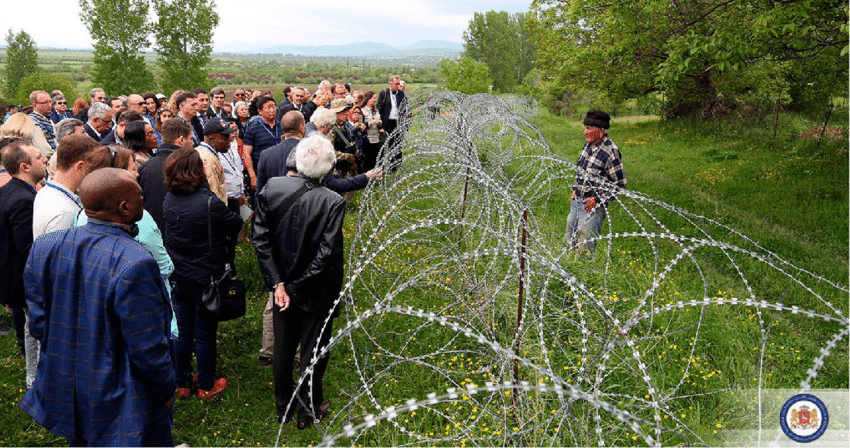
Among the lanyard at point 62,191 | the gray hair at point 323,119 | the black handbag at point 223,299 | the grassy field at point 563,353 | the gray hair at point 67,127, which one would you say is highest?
the gray hair at point 323,119

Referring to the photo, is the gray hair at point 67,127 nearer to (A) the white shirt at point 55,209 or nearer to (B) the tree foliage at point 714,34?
(A) the white shirt at point 55,209

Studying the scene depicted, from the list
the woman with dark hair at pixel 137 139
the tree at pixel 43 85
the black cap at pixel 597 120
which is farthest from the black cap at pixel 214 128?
the tree at pixel 43 85

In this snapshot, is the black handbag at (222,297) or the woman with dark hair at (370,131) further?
the woman with dark hair at (370,131)

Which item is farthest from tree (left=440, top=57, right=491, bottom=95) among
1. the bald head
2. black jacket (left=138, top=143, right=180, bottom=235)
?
the bald head

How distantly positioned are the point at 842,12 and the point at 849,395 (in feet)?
20.0

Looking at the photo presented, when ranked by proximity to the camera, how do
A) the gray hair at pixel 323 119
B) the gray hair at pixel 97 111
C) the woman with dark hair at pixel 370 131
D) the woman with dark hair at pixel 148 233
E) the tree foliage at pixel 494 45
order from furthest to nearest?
the tree foliage at pixel 494 45, the woman with dark hair at pixel 370 131, the gray hair at pixel 97 111, the gray hair at pixel 323 119, the woman with dark hair at pixel 148 233

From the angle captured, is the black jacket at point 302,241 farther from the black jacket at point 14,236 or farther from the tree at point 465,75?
the tree at point 465,75

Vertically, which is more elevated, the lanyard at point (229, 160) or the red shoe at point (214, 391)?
the lanyard at point (229, 160)

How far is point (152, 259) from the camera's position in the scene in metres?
2.43

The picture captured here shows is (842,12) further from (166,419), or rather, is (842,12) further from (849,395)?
(166,419)

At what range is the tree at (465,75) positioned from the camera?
1443 inches

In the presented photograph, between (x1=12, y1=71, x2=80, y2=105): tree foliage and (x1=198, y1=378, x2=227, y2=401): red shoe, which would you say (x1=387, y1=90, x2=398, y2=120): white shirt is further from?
(x1=12, y1=71, x2=80, y2=105): tree foliage

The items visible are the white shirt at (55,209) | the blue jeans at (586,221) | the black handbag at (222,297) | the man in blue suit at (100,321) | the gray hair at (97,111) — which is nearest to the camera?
the man in blue suit at (100,321)

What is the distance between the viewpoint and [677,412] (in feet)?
12.6
